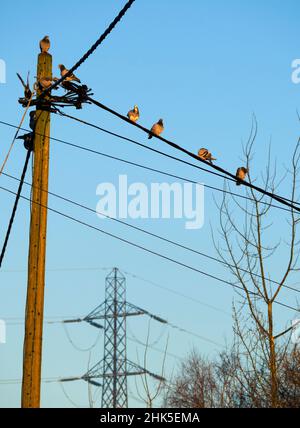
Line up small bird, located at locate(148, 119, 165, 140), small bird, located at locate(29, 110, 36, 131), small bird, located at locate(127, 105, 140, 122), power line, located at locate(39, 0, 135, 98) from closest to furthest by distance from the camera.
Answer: power line, located at locate(39, 0, 135, 98), small bird, located at locate(29, 110, 36, 131), small bird, located at locate(127, 105, 140, 122), small bird, located at locate(148, 119, 165, 140)

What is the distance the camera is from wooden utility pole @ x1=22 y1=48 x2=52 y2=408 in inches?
304

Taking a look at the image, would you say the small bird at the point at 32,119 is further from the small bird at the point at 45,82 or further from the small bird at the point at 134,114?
the small bird at the point at 134,114

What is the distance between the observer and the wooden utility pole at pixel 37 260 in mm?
7715

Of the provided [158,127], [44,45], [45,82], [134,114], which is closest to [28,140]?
[45,82]

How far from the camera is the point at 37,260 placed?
8.26 meters

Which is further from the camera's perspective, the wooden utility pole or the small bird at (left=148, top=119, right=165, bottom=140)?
the small bird at (left=148, top=119, right=165, bottom=140)

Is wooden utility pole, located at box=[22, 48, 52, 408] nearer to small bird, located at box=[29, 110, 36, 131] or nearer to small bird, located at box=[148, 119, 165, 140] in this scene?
small bird, located at box=[29, 110, 36, 131]

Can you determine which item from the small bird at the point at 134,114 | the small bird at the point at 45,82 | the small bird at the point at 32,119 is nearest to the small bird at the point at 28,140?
the small bird at the point at 32,119

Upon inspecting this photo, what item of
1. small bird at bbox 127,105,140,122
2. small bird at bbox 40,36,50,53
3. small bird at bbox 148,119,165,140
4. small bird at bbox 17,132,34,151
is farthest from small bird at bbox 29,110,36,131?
small bird at bbox 148,119,165,140

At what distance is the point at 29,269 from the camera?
27.0ft

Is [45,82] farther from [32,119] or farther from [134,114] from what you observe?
[134,114]
